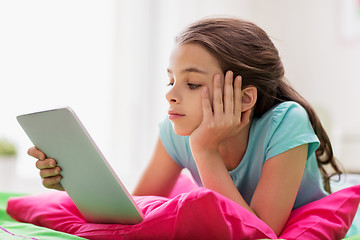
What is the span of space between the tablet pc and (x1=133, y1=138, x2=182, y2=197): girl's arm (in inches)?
15.7

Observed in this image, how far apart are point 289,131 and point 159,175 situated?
0.50 m

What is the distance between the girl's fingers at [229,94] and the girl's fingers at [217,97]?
0.04 feet

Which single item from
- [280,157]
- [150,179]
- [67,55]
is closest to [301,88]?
[67,55]

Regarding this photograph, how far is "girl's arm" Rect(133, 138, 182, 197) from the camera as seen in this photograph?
1.43 m

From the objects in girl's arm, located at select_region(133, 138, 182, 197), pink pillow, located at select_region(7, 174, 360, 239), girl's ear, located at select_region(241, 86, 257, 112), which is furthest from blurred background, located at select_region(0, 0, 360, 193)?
girl's ear, located at select_region(241, 86, 257, 112)

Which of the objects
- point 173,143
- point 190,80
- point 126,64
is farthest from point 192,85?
point 126,64

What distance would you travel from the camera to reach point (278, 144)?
3.53 ft

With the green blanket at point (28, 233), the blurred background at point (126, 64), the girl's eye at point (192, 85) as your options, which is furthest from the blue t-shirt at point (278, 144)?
the blurred background at point (126, 64)

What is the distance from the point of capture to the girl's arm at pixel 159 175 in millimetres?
1429

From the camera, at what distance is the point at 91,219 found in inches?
41.0

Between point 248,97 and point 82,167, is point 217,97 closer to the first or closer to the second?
point 248,97

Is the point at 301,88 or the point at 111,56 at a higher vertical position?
the point at 111,56

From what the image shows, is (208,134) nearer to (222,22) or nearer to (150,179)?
(222,22)

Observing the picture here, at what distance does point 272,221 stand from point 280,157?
0.15 m
